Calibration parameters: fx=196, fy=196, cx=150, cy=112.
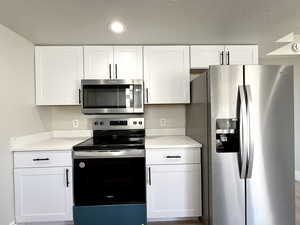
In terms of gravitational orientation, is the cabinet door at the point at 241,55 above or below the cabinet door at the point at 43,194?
above

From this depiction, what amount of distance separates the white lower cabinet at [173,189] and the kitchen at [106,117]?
0.01 m

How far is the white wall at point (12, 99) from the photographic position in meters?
1.83

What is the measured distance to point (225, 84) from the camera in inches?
67.2

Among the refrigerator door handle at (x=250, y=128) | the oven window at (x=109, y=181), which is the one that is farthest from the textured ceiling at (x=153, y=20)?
the oven window at (x=109, y=181)

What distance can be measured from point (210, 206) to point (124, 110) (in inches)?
51.0

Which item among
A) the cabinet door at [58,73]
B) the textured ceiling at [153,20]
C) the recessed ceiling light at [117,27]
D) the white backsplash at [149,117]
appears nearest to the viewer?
the textured ceiling at [153,20]

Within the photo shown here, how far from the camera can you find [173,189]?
201cm

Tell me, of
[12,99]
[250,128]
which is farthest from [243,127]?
[12,99]

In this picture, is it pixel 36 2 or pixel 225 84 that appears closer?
pixel 36 2

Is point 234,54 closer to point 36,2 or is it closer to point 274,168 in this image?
point 274,168

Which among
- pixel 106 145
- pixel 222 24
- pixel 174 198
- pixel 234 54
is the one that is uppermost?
pixel 222 24

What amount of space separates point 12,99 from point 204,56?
7.05 feet

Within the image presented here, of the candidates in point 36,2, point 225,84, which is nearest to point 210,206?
point 225,84

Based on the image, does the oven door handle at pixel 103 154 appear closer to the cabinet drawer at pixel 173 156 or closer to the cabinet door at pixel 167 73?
the cabinet drawer at pixel 173 156
